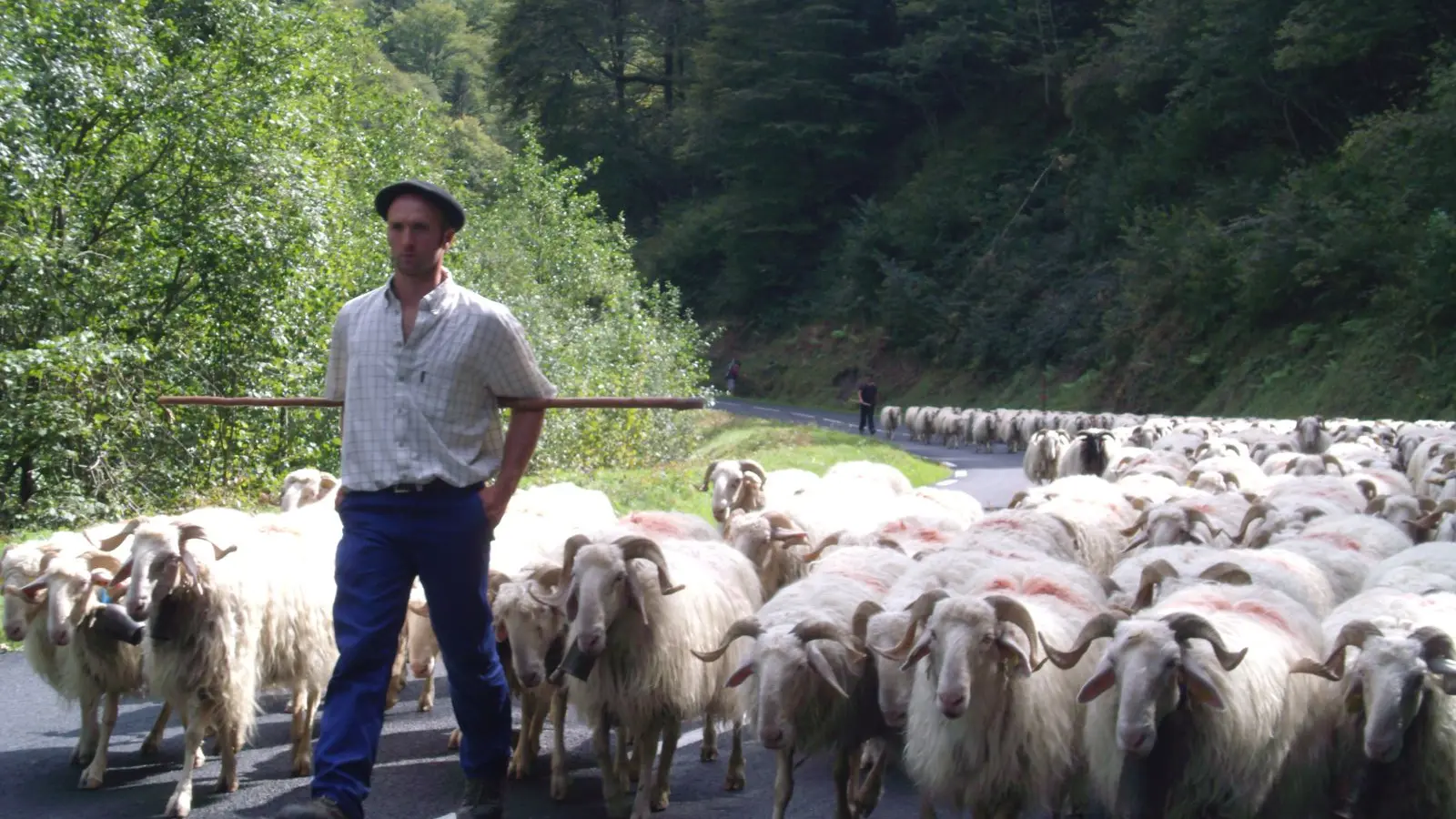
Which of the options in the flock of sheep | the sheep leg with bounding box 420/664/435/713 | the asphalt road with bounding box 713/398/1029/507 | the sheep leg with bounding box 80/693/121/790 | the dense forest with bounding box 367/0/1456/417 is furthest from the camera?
the dense forest with bounding box 367/0/1456/417

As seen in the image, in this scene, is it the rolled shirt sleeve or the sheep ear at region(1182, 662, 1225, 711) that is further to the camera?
the sheep ear at region(1182, 662, 1225, 711)

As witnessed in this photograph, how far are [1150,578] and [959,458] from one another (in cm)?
2403

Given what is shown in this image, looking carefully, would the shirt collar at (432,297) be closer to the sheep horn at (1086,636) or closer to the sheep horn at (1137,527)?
the sheep horn at (1086,636)

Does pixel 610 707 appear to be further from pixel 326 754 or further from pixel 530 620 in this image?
pixel 326 754

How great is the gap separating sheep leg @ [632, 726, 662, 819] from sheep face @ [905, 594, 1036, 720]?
4.99 ft

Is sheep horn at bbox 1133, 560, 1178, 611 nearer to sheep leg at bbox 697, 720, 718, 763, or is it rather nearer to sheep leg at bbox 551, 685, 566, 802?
sheep leg at bbox 697, 720, 718, 763

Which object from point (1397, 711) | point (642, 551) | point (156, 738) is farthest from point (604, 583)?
point (1397, 711)

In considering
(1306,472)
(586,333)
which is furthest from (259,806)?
(586,333)

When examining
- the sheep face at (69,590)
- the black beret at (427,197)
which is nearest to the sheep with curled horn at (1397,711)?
the black beret at (427,197)

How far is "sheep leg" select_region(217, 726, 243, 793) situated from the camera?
7344 millimetres

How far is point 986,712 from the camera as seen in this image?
6.26 m

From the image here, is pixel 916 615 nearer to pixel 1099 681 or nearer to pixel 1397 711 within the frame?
pixel 1099 681

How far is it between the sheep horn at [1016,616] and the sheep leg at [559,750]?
8.03 ft

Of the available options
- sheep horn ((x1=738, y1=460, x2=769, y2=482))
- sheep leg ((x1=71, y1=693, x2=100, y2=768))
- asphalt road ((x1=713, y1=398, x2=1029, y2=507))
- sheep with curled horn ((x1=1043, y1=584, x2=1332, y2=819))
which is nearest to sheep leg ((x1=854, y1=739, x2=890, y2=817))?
sheep with curled horn ((x1=1043, y1=584, x2=1332, y2=819))
